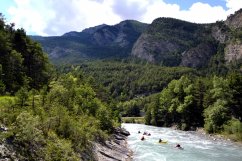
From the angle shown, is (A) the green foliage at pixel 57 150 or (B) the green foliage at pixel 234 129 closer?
(A) the green foliage at pixel 57 150

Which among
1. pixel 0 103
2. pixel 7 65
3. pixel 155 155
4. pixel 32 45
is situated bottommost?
pixel 155 155

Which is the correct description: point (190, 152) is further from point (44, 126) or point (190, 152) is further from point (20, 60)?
point (20, 60)

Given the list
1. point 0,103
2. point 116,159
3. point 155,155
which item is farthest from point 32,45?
point 0,103

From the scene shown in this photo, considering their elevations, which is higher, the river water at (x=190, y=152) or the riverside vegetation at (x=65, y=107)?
the riverside vegetation at (x=65, y=107)

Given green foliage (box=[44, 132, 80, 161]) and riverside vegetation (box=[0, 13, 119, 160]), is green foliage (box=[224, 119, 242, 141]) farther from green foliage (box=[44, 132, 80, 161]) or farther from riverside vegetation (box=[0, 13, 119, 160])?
green foliage (box=[44, 132, 80, 161])

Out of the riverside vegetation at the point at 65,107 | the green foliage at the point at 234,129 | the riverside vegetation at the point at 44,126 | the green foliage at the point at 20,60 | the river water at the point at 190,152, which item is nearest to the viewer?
the riverside vegetation at the point at 44,126

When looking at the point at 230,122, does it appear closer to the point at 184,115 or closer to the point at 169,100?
the point at 184,115

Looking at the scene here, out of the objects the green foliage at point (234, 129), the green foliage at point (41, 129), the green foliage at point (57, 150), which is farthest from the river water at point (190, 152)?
Answer: the green foliage at point (57, 150)

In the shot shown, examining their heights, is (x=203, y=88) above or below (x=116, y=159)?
above

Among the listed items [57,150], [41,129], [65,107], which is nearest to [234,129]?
[65,107]

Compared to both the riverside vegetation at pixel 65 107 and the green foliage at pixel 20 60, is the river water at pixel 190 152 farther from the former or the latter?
the green foliage at pixel 20 60

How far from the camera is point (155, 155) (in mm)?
61500

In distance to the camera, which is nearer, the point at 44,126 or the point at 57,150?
the point at 57,150

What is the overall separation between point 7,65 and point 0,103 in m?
43.3
